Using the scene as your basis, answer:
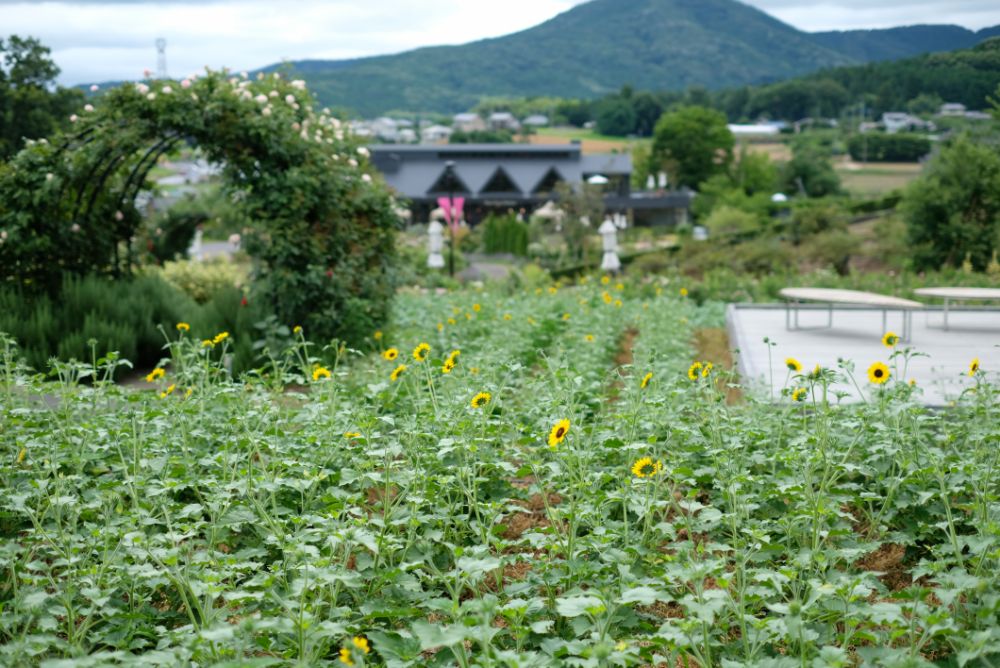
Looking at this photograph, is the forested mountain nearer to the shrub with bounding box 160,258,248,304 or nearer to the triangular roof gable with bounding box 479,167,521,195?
the triangular roof gable with bounding box 479,167,521,195

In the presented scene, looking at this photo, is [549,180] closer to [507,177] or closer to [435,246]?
[507,177]

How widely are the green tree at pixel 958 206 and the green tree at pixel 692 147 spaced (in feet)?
138

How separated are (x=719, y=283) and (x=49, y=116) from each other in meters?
17.1

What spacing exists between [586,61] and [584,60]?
1.83ft

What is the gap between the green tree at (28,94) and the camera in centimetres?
2116

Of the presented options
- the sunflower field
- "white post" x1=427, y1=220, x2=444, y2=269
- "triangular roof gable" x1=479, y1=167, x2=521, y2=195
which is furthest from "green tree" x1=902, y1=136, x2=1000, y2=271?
"triangular roof gable" x1=479, y1=167, x2=521, y2=195

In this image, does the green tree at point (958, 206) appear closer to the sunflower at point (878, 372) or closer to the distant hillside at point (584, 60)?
the sunflower at point (878, 372)

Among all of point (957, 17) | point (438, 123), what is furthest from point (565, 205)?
point (438, 123)

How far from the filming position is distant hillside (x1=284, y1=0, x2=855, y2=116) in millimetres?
99500

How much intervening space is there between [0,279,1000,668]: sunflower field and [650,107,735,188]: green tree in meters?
56.2

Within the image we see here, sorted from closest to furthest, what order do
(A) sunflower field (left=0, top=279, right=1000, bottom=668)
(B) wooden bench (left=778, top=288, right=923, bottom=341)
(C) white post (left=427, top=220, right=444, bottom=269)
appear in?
(A) sunflower field (left=0, top=279, right=1000, bottom=668), (B) wooden bench (left=778, top=288, right=923, bottom=341), (C) white post (left=427, top=220, right=444, bottom=269)

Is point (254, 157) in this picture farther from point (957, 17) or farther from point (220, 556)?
point (957, 17)

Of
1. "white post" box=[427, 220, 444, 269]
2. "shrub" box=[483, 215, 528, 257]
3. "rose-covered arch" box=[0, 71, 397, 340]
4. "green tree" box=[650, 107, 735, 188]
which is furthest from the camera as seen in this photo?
"green tree" box=[650, 107, 735, 188]

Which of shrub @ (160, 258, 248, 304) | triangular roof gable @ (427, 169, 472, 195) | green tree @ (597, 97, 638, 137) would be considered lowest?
shrub @ (160, 258, 248, 304)
